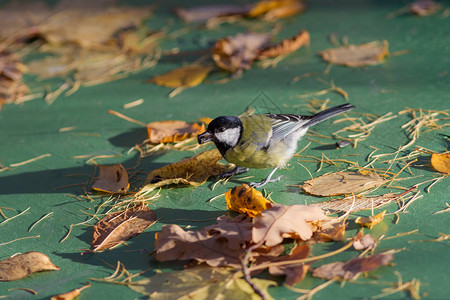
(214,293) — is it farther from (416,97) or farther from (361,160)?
(416,97)

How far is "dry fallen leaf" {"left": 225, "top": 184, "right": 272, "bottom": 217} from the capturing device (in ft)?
8.34

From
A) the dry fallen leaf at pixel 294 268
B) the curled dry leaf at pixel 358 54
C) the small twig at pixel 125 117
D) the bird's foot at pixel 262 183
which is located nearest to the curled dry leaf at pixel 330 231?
the dry fallen leaf at pixel 294 268

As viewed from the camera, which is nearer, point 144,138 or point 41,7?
point 144,138

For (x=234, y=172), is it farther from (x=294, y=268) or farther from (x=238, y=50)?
(x=238, y=50)

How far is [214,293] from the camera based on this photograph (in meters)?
2.16

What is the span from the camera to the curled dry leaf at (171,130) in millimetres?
3584

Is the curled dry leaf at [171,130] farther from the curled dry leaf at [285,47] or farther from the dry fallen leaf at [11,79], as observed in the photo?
the dry fallen leaf at [11,79]

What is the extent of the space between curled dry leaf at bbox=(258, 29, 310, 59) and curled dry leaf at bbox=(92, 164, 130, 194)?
75.6 inches

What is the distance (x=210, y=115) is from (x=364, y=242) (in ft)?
5.98

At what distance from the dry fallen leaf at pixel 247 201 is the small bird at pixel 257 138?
0.38 meters

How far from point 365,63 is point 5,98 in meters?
3.03

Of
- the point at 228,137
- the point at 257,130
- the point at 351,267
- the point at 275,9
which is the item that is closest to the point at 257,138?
the point at 257,130

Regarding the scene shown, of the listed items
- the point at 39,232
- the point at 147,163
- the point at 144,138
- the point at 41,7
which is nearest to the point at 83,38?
the point at 41,7

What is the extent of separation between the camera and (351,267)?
7.24 feet
